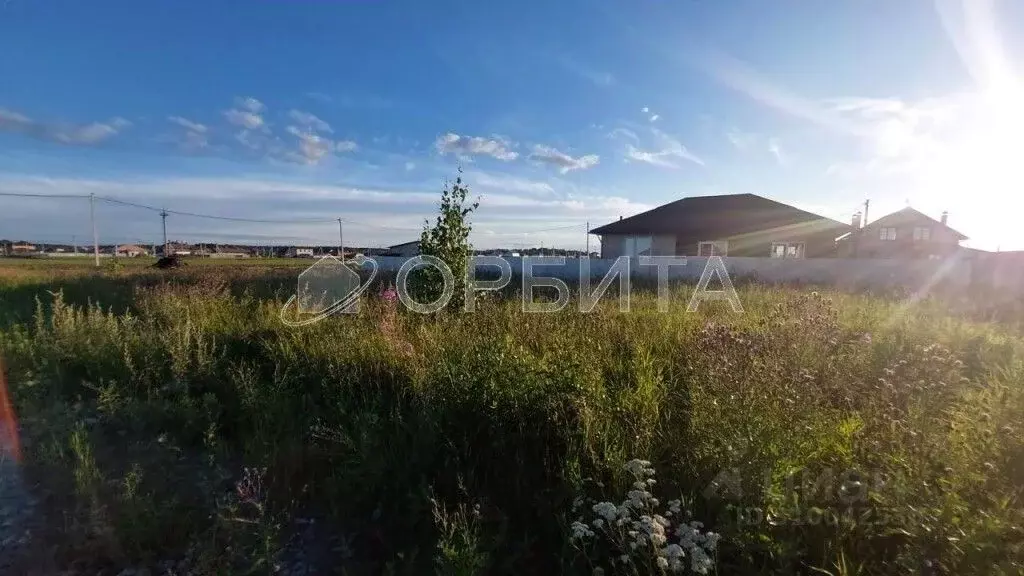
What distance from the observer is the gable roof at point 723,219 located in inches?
806

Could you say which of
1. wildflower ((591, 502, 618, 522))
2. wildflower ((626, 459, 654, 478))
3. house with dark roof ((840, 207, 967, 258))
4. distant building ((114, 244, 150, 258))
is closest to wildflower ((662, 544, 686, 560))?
wildflower ((591, 502, 618, 522))

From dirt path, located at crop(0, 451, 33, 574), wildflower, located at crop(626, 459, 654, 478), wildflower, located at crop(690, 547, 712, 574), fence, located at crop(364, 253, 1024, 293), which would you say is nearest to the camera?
wildflower, located at crop(690, 547, 712, 574)

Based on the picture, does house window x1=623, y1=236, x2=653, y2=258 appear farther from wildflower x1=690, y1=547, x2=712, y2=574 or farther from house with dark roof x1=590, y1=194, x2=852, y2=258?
wildflower x1=690, y1=547, x2=712, y2=574

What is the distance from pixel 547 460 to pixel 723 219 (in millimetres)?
21388

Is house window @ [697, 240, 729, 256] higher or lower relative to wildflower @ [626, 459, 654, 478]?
higher

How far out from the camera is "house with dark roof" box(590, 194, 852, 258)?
20078 millimetres

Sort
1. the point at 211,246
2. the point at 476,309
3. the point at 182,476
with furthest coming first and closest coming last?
the point at 211,246
the point at 476,309
the point at 182,476

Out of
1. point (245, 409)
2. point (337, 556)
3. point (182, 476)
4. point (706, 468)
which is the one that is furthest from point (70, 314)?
point (706, 468)

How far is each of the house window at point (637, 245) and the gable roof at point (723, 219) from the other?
343mm

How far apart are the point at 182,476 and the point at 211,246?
203 ft

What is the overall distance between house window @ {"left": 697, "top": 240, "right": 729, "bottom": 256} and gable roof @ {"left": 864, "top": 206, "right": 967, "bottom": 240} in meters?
14.6

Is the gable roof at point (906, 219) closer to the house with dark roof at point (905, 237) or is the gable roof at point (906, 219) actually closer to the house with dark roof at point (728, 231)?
the house with dark roof at point (905, 237)

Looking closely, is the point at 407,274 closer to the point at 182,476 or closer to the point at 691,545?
the point at 182,476

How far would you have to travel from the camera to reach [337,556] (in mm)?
2207
